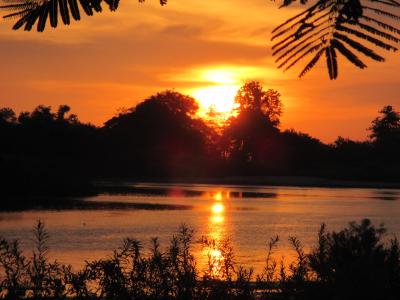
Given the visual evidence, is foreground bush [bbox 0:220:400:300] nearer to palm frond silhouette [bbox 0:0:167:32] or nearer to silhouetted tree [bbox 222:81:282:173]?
palm frond silhouette [bbox 0:0:167:32]

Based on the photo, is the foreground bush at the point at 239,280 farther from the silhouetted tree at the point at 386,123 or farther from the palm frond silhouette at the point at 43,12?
the silhouetted tree at the point at 386,123

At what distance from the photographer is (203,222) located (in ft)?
132

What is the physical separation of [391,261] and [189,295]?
2.46 meters

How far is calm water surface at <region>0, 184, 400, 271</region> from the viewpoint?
2609 cm

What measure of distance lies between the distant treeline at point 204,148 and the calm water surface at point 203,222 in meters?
32.7

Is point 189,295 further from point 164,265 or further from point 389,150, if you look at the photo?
point 389,150

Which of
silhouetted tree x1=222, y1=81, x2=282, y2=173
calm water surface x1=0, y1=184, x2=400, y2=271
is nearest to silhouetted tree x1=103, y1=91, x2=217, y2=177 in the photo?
silhouetted tree x1=222, y1=81, x2=282, y2=173

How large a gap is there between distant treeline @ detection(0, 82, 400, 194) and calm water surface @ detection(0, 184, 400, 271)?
32711 mm

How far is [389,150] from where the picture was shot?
99000mm

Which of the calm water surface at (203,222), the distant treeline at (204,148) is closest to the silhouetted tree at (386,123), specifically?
the distant treeline at (204,148)

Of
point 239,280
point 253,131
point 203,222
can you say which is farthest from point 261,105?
point 239,280

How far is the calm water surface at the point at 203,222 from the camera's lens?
2609cm

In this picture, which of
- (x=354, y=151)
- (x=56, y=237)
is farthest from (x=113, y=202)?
(x=354, y=151)

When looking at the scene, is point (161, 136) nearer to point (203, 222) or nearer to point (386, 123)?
point (386, 123)
